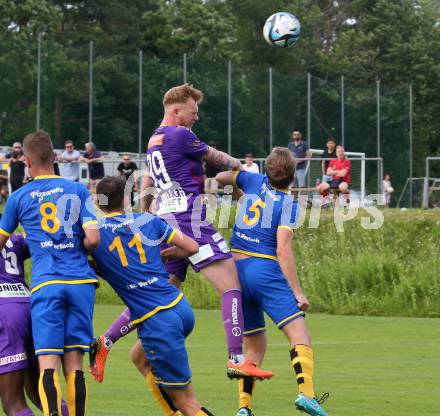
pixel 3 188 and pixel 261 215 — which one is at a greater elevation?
pixel 261 215

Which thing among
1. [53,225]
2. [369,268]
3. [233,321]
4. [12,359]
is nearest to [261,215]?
[233,321]

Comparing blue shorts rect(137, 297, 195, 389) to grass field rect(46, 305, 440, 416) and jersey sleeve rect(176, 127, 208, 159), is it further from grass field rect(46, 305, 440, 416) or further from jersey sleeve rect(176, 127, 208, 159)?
jersey sleeve rect(176, 127, 208, 159)

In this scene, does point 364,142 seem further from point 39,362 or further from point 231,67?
point 39,362

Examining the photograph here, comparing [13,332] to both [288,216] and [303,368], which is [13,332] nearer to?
[303,368]

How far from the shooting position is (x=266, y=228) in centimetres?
999

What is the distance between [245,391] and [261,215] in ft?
4.72

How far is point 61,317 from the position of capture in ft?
27.3

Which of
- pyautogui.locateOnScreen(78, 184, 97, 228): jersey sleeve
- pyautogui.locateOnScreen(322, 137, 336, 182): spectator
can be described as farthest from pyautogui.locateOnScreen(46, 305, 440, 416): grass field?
pyautogui.locateOnScreen(322, 137, 336, 182): spectator

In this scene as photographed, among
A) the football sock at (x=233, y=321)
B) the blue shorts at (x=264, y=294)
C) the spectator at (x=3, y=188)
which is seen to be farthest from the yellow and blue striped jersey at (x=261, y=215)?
the spectator at (x=3, y=188)

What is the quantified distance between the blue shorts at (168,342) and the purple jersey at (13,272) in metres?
0.88

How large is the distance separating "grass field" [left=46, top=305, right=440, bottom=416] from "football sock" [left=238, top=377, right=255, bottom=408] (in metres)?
0.52

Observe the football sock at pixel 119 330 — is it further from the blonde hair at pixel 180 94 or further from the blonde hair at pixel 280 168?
the blonde hair at pixel 180 94

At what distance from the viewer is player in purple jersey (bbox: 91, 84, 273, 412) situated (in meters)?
9.97

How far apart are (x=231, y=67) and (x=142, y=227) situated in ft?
107
